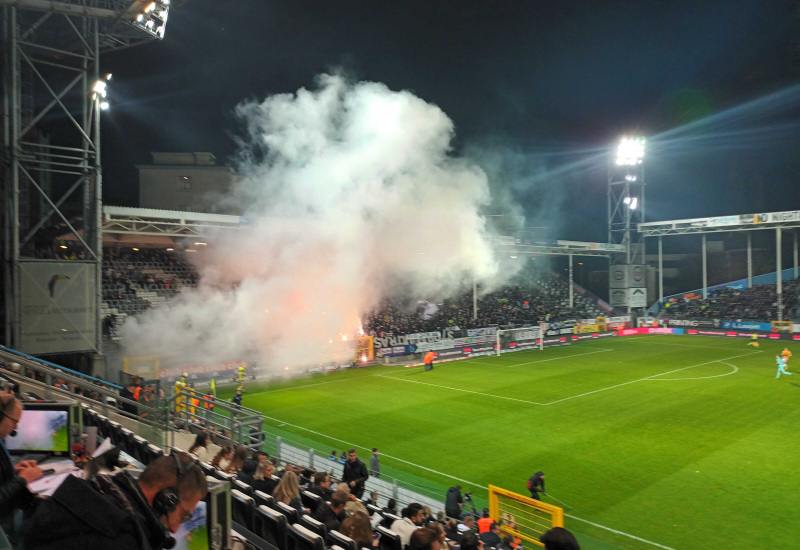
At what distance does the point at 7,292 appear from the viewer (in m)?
16.2

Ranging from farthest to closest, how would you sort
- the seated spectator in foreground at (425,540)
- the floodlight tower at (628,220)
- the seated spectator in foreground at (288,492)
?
the floodlight tower at (628,220), the seated spectator in foreground at (288,492), the seated spectator in foreground at (425,540)

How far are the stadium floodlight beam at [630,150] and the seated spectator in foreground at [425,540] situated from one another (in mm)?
52229

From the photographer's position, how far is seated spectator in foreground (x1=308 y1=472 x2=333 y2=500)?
7.52 m

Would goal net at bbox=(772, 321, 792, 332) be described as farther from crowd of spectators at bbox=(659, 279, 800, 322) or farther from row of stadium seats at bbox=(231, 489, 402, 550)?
row of stadium seats at bbox=(231, 489, 402, 550)

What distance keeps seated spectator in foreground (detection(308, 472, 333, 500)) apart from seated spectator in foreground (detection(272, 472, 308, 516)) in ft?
2.89

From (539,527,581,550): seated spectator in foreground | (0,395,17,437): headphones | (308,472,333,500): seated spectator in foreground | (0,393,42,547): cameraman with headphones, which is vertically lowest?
(308,472,333,500): seated spectator in foreground

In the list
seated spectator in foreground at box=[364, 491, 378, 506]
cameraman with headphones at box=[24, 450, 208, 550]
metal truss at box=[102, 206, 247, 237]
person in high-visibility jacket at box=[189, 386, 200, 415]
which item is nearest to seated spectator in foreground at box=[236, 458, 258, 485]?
seated spectator in foreground at box=[364, 491, 378, 506]

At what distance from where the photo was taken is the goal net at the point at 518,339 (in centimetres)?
3550

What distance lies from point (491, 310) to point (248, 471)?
117 ft

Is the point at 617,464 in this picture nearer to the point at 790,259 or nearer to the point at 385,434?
the point at 385,434

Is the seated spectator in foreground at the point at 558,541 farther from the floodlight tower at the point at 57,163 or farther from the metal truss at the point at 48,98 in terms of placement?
the metal truss at the point at 48,98

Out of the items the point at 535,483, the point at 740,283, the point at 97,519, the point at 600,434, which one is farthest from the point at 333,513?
the point at 740,283

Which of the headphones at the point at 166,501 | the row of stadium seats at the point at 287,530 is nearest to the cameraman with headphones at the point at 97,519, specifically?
the headphones at the point at 166,501

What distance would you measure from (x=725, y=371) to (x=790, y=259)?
109 ft
